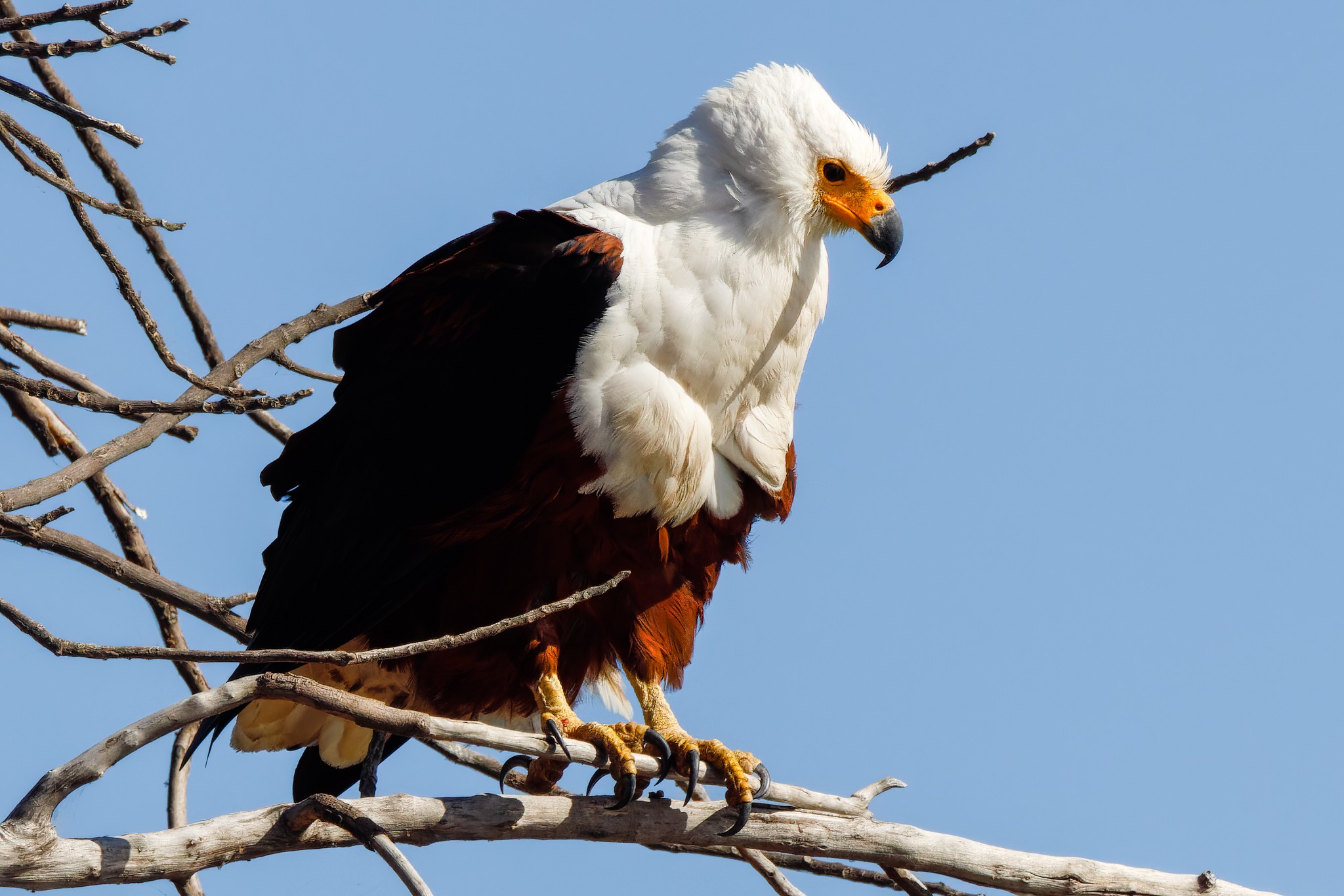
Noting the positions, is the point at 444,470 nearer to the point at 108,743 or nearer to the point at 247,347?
the point at 247,347

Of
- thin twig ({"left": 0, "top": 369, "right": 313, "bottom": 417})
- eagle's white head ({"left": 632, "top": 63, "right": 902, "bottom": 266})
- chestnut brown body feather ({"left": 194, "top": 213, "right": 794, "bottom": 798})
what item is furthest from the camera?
eagle's white head ({"left": 632, "top": 63, "right": 902, "bottom": 266})

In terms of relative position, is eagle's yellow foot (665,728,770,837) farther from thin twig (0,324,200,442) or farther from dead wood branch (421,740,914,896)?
thin twig (0,324,200,442)

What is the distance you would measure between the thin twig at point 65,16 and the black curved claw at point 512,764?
1.91m

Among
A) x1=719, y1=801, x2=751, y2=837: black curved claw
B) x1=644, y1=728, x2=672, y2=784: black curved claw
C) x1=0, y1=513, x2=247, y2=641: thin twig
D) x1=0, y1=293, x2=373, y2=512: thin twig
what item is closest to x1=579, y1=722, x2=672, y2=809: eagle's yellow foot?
x1=644, y1=728, x2=672, y2=784: black curved claw

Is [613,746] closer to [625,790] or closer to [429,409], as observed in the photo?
[625,790]

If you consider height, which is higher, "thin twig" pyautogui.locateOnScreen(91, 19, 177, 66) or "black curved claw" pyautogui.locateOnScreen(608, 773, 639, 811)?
"thin twig" pyautogui.locateOnScreen(91, 19, 177, 66)

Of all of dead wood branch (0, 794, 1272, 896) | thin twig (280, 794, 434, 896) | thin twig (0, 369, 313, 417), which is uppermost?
thin twig (0, 369, 313, 417)

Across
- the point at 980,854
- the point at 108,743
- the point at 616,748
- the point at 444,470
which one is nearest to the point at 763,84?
the point at 444,470

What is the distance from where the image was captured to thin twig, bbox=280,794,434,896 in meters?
2.84

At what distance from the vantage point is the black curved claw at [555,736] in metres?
3.00

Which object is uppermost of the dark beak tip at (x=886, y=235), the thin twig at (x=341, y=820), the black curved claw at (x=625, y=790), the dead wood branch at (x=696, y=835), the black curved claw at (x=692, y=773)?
the dark beak tip at (x=886, y=235)

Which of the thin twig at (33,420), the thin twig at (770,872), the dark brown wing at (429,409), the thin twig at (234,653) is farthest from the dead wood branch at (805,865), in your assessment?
the thin twig at (33,420)

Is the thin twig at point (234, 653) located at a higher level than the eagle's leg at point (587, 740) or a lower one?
lower

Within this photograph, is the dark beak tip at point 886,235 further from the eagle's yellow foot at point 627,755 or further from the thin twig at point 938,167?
the eagle's yellow foot at point 627,755
